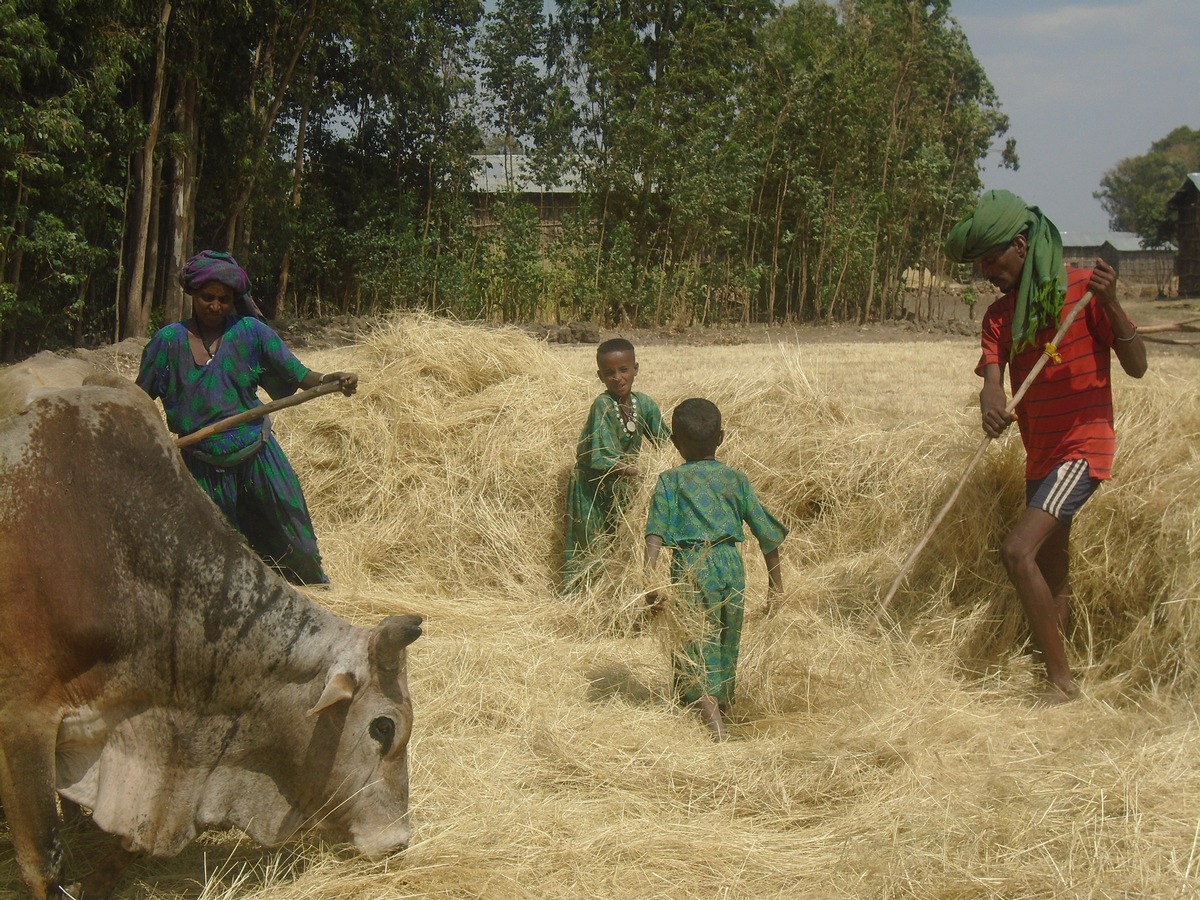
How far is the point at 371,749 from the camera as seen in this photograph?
3461 mm

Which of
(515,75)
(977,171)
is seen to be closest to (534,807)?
(515,75)

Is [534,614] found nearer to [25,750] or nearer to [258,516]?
[258,516]

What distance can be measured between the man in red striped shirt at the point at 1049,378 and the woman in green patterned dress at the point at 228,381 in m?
2.87

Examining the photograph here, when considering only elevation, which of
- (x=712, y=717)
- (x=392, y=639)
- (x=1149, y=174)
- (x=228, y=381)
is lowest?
(x=712, y=717)

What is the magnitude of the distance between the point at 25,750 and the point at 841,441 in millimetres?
4983

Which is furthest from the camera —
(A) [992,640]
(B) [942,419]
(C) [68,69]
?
(C) [68,69]

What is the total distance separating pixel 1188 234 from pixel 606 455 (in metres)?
34.3

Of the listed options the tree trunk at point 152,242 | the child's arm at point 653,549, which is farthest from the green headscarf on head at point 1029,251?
the tree trunk at point 152,242

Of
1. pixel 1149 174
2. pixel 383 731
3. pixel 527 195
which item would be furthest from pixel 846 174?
pixel 1149 174

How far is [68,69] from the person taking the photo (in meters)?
12.9

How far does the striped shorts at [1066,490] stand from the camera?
4867mm

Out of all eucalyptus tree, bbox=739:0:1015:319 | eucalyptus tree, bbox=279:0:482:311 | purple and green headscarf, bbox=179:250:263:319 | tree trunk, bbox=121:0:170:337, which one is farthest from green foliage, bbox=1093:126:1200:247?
purple and green headscarf, bbox=179:250:263:319

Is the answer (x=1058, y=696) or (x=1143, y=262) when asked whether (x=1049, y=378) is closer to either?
(x=1058, y=696)

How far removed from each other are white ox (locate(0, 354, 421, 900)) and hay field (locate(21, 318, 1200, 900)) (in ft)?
0.93
